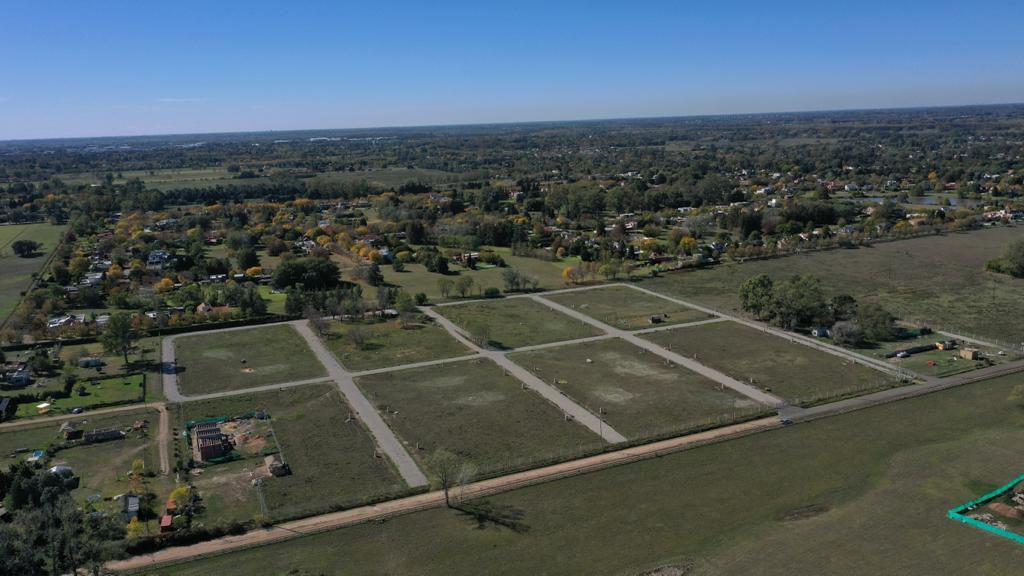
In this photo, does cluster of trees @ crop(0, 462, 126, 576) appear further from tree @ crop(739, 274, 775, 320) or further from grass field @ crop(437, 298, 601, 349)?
tree @ crop(739, 274, 775, 320)

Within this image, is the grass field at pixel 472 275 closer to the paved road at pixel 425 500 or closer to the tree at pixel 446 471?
the tree at pixel 446 471

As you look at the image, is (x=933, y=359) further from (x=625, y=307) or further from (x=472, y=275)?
(x=472, y=275)

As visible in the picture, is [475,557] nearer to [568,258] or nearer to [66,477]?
[66,477]

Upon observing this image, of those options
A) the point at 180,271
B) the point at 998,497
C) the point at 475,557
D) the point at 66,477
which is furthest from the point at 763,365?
the point at 180,271

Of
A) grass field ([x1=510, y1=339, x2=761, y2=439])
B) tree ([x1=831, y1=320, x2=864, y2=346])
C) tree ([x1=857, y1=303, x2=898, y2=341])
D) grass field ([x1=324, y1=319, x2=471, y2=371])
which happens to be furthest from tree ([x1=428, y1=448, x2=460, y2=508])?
tree ([x1=857, y1=303, x2=898, y2=341])

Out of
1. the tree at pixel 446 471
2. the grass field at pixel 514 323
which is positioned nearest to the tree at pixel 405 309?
the grass field at pixel 514 323
